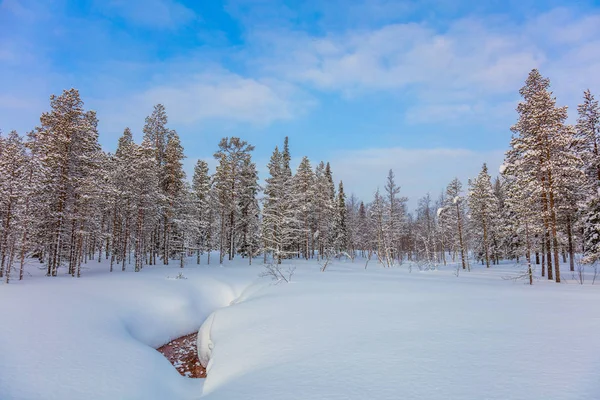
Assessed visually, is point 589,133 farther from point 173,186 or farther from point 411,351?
point 173,186

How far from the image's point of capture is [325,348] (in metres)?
7.14

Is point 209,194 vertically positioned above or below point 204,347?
above

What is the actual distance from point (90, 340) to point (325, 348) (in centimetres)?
823

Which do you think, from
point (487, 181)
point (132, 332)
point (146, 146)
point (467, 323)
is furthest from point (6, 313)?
point (487, 181)

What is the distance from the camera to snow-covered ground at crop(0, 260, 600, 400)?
16.6 feet

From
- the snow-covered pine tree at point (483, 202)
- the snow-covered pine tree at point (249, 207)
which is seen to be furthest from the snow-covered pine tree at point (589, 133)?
the snow-covered pine tree at point (249, 207)

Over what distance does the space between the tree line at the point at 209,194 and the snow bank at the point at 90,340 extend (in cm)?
752

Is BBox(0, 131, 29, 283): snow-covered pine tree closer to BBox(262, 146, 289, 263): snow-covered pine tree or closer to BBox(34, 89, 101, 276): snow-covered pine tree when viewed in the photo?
BBox(34, 89, 101, 276): snow-covered pine tree

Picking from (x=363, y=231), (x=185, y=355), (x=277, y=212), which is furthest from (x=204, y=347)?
(x=363, y=231)

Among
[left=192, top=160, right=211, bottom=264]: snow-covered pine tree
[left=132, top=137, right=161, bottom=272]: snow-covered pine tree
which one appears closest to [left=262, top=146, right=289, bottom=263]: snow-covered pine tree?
[left=192, top=160, right=211, bottom=264]: snow-covered pine tree

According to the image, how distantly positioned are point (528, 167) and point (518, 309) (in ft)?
55.7

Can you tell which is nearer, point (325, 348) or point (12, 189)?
point (325, 348)

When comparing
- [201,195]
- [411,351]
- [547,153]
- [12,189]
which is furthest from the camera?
[201,195]

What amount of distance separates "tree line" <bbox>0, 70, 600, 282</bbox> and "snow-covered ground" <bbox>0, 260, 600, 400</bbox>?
928 centimetres
